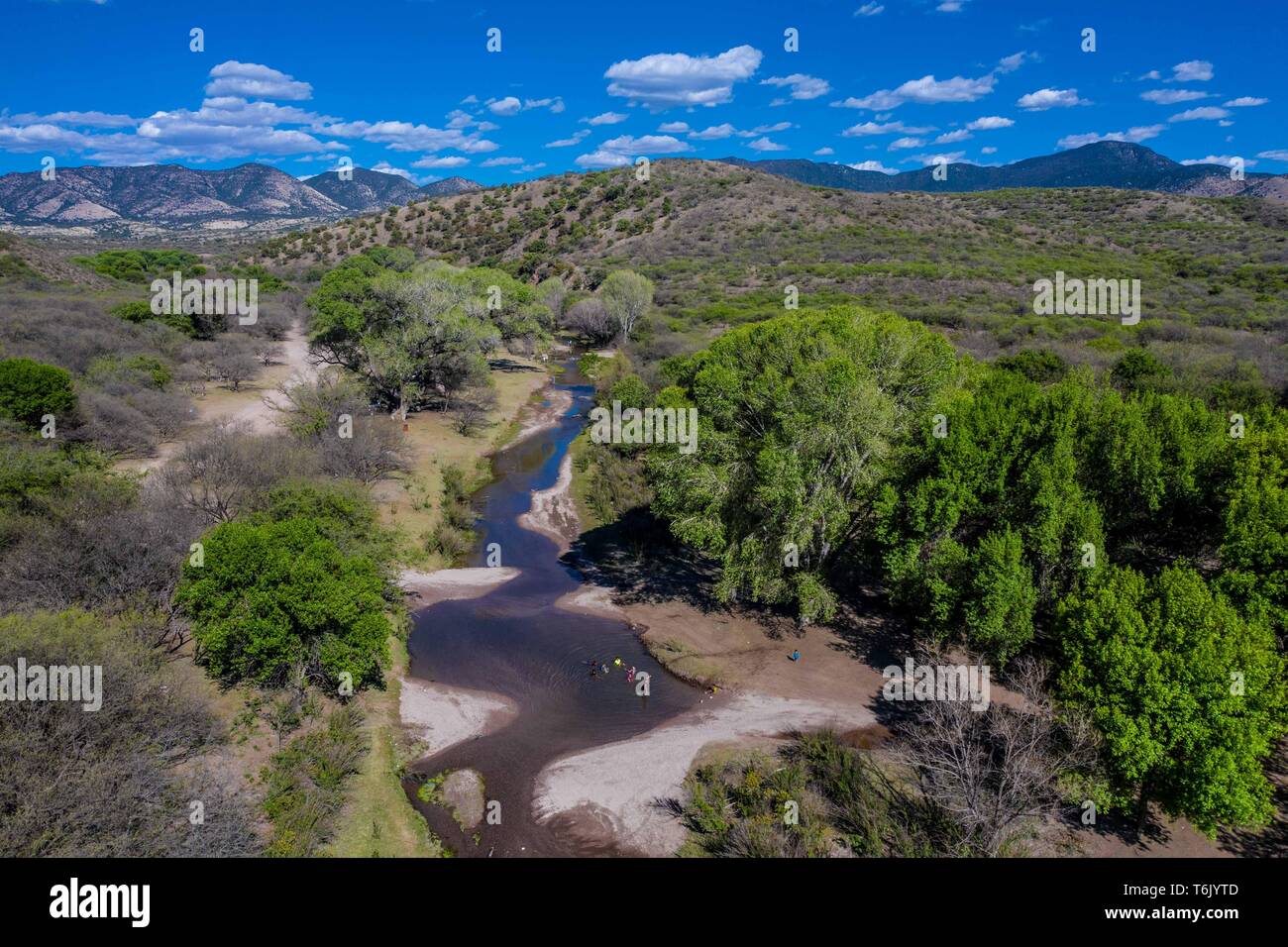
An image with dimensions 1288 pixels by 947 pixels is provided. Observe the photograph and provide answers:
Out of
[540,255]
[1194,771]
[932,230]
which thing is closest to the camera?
[1194,771]

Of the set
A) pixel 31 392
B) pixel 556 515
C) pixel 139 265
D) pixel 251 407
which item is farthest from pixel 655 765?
pixel 139 265

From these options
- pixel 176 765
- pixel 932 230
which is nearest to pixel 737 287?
pixel 932 230

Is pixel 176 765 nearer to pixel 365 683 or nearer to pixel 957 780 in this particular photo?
pixel 365 683

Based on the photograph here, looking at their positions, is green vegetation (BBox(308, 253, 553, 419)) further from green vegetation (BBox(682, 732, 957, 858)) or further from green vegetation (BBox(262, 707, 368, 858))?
green vegetation (BBox(682, 732, 957, 858))

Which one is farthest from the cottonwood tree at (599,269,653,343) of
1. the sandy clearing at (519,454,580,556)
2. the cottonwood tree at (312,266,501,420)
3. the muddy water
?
the muddy water

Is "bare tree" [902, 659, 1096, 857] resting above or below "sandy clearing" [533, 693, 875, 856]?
above

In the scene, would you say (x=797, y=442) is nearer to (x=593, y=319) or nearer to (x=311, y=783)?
(x=311, y=783)
